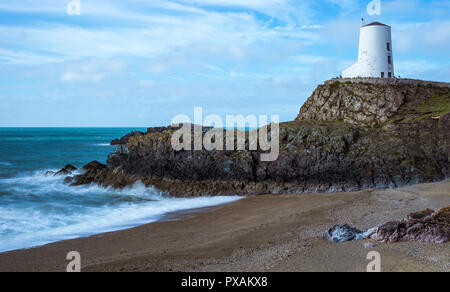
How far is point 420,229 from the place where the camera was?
930 cm

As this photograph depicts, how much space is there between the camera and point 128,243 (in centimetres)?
1223

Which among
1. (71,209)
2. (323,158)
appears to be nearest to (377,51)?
(323,158)

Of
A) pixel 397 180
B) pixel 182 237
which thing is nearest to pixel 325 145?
pixel 397 180

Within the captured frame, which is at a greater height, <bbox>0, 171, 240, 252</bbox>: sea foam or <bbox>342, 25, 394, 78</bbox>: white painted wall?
<bbox>342, 25, 394, 78</bbox>: white painted wall

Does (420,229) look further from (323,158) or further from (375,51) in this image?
(375,51)

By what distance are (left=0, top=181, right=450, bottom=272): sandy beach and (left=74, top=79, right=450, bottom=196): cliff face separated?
8.05ft

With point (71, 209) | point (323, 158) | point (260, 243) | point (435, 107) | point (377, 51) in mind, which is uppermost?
point (377, 51)

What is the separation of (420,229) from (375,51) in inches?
972

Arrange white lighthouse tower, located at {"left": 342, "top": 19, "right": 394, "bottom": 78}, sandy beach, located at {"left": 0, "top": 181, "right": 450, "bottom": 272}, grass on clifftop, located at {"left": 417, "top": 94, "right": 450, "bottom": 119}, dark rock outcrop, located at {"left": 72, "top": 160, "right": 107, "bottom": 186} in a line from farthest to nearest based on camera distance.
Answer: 1. white lighthouse tower, located at {"left": 342, "top": 19, "right": 394, "bottom": 78}
2. dark rock outcrop, located at {"left": 72, "top": 160, "right": 107, "bottom": 186}
3. grass on clifftop, located at {"left": 417, "top": 94, "right": 450, "bottom": 119}
4. sandy beach, located at {"left": 0, "top": 181, "right": 450, "bottom": 272}

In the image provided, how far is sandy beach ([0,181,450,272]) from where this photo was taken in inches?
339

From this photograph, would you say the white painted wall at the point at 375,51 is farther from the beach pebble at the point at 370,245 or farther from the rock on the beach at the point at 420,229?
the beach pebble at the point at 370,245

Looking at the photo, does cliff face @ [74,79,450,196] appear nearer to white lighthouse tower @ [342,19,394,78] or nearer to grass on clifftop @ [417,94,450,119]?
grass on clifftop @ [417,94,450,119]

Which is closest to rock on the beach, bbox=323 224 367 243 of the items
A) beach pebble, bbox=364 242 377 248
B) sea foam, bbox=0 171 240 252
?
beach pebble, bbox=364 242 377 248

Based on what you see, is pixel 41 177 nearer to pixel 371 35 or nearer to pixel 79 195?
pixel 79 195
